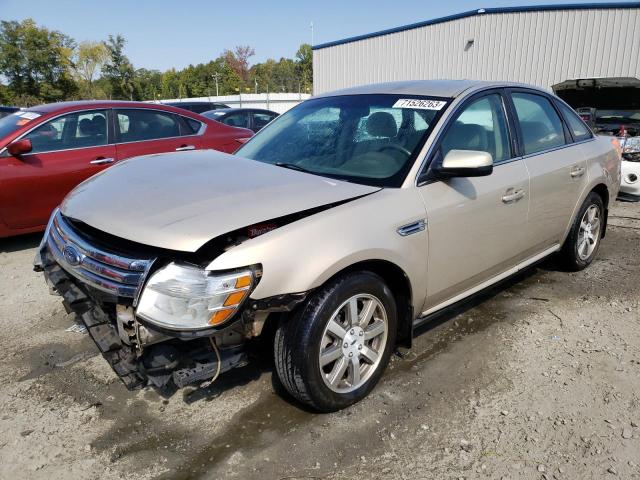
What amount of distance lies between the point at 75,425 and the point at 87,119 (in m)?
4.04

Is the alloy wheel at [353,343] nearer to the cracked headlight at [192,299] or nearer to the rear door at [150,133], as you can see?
the cracked headlight at [192,299]

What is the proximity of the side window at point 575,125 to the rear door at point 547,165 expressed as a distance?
0.12m

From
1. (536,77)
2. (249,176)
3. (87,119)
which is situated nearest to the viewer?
(249,176)

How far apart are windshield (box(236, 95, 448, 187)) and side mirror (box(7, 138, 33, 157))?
280 cm

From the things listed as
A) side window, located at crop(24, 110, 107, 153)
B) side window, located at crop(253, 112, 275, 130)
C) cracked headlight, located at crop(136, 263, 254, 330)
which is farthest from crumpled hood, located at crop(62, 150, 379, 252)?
side window, located at crop(253, 112, 275, 130)

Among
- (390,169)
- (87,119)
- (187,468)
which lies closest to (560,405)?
(390,169)

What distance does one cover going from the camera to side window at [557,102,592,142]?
4266mm

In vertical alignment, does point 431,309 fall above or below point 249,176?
below

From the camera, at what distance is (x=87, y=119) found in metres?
5.57

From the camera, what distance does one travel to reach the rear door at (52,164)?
5.03 metres

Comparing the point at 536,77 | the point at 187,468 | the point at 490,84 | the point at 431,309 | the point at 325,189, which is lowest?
the point at 187,468

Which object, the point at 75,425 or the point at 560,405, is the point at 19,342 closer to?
the point at 75,425

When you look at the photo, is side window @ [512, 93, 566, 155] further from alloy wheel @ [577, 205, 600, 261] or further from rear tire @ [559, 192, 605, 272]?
alloy wheel @ [577, 205, 600, 261]

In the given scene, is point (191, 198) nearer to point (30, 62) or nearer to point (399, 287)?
point (399, 287)
